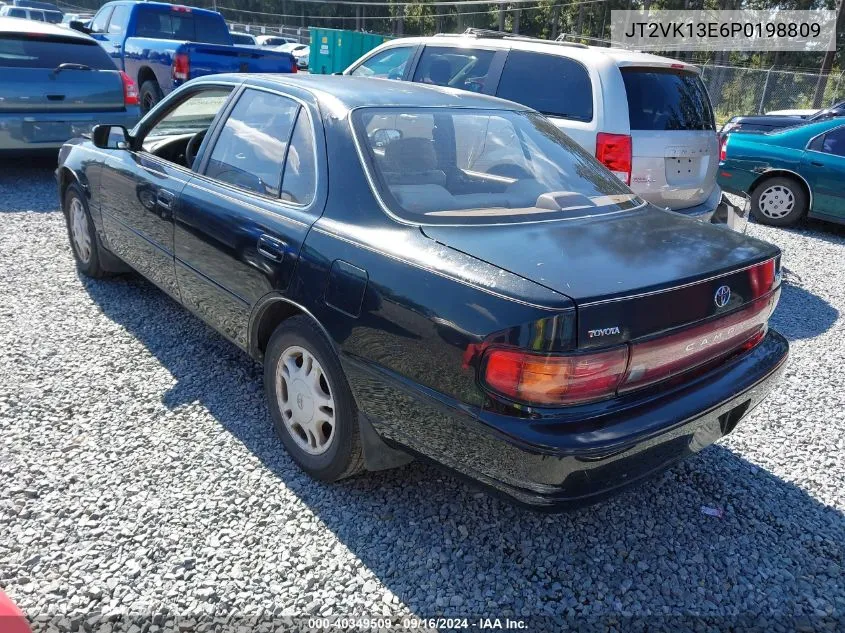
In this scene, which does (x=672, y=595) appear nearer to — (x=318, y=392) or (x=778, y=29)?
(x=318, y=392)

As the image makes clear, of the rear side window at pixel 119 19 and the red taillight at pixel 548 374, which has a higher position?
the rear side window at pixel 119 19

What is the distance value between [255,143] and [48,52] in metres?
5.78

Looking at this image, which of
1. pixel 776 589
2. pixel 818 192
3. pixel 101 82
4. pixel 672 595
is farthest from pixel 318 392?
pixel 818 192

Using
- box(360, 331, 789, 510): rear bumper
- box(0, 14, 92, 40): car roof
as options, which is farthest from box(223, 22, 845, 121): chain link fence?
box(360, 331, 789, 510): rear bumper

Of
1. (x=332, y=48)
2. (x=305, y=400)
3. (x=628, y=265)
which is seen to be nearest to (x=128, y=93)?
(x=305, y=400)

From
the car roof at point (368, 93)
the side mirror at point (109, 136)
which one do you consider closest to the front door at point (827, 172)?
the car roof at point (368, 93)

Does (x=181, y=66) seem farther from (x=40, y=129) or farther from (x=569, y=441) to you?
(x=569, y=441)

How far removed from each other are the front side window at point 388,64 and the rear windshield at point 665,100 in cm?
233

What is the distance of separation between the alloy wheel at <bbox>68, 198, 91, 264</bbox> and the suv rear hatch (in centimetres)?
291

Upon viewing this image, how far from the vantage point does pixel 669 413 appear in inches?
86.9

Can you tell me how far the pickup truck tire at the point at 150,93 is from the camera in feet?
34.8

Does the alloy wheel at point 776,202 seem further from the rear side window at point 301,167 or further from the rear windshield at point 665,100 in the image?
the rear side window at point 301,167

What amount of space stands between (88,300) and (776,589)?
4.35 metres

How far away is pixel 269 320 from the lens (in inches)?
117
